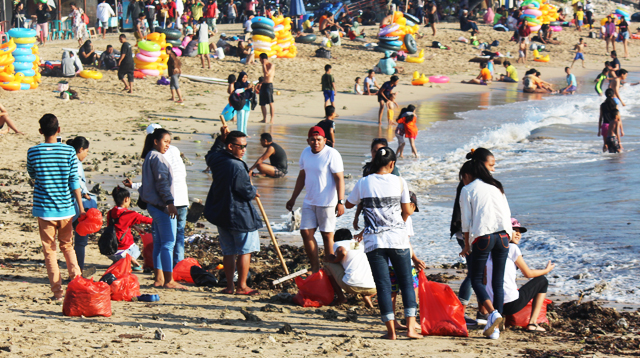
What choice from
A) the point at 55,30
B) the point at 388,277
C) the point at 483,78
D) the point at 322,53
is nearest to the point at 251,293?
the point at 388,277

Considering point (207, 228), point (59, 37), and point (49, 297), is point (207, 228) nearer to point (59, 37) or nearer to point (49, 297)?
point (49, 297)

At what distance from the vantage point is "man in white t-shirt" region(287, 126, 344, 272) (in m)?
6.43

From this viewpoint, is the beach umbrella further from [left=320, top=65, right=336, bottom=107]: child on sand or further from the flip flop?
the flip flop

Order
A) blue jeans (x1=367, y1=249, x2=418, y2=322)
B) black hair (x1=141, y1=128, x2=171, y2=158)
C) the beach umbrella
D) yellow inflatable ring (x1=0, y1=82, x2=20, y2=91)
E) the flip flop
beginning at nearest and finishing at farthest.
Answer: blue jeans (x1=367, y1=249, x2=418, y2=322)
black hair (x1=141, y1=128, x2=171, y2=158)
the flip flop
yellow inflatable ring (x1=0, y1=82, x2=20, y2=91)
the beach umbrella

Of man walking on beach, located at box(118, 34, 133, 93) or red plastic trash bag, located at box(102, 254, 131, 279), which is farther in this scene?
man walking on beach, located at box(118, 34, 133, 93)

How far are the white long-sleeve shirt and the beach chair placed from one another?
27.6 meters

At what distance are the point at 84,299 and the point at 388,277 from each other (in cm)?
229

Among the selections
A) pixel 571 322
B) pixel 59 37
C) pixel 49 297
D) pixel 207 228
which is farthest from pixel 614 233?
pixel 59 37

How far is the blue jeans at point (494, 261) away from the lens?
5047 mm

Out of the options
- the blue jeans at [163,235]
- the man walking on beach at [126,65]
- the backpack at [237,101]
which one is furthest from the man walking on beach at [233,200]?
the man walking on beach at [126,65]

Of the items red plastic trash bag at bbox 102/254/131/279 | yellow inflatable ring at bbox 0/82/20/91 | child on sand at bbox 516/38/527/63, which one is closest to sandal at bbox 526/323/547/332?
red plastic trash bag at bbox 102/254/131/279

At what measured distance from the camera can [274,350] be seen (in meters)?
4.68

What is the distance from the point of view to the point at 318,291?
607cm

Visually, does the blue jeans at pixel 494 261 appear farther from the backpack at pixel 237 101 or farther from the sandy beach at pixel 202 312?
the backpack at pixel 237 101
